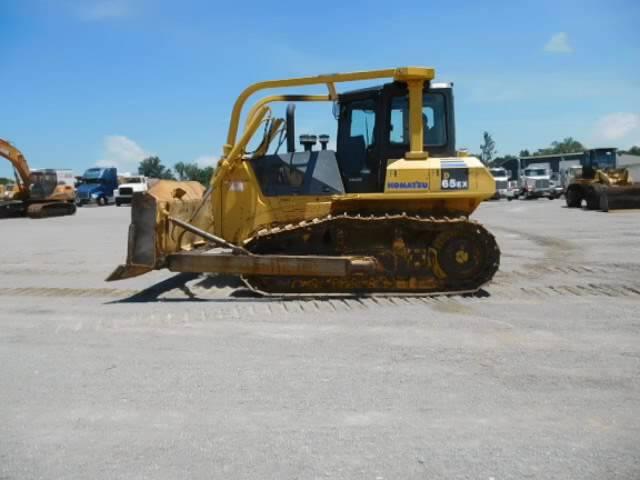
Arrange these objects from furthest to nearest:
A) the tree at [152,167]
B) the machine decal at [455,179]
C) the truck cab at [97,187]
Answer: the tree at [152,167]
the truck cab at [97,187]
the machine decal at [455,179]

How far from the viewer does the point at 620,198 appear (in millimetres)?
25062

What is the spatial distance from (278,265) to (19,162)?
971 inches

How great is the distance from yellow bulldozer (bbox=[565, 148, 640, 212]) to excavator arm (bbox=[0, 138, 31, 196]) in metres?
25.6

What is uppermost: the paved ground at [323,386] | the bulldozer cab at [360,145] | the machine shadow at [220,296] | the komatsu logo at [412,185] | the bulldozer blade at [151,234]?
the bulldozer cab at [360,145]

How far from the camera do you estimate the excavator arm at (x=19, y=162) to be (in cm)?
2706

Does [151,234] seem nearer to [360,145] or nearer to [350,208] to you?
[350,208]

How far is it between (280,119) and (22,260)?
6968mm

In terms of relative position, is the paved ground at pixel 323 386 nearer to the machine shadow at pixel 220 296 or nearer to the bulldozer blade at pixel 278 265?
the machine shadow at pixel 220 296

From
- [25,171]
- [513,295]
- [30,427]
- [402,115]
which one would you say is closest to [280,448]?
[30,427]

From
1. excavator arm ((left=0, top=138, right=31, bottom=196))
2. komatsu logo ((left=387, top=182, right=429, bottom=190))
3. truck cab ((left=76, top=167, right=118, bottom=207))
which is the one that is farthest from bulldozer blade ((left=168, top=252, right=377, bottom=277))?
truck cab ((left=76, top=167, right=118, bottom=207))

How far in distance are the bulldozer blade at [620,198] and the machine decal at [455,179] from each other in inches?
770

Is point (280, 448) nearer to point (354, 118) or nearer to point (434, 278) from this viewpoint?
point (434, 278)

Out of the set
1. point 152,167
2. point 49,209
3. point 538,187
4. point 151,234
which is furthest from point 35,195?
point 152,167

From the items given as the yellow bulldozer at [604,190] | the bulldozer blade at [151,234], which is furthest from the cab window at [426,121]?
the yellow bulldozer at [604,190]
